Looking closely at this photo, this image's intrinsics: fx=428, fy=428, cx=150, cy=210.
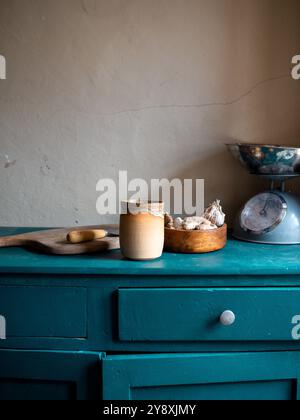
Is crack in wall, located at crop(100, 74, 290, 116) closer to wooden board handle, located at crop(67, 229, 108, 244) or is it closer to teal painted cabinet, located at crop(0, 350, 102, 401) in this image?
wooden board handle, located at crop(67, 229, 108, 244)

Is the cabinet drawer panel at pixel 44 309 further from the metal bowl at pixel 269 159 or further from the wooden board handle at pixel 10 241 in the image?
the metal bowl at pixel 269 159

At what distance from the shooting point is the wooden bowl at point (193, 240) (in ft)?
3.95

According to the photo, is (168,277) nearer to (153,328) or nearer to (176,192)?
(153,328)

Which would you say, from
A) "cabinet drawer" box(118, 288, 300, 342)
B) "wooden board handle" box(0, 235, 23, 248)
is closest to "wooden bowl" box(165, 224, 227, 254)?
"cabinet drawer" box(118, 288, 300, 342)

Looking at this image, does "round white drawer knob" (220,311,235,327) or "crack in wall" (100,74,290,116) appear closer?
"round white drawer knob" (220,311,235,327)

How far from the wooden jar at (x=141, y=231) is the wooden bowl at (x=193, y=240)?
81 mm

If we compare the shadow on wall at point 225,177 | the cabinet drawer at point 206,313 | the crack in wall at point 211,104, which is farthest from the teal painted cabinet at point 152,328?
the crack in wall at point 211,104

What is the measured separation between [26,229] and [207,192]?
0.67 metres

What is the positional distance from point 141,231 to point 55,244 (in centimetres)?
26

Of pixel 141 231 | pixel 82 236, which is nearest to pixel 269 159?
pixel 141 231

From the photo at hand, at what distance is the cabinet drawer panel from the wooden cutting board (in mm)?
127

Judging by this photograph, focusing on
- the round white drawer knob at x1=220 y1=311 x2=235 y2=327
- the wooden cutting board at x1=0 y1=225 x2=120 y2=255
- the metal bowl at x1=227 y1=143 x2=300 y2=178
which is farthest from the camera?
the metal bowl at x1=227 y1=143 x2=300 y2=178

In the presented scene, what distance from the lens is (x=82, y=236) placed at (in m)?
1.25

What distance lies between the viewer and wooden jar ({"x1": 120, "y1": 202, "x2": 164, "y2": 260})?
1127 mm
